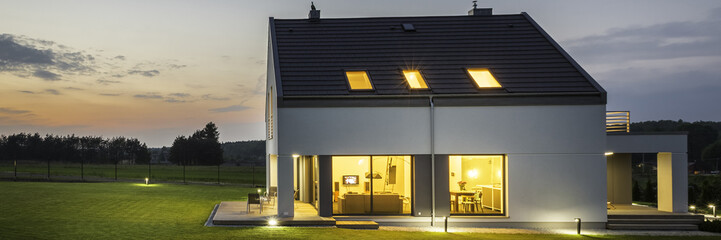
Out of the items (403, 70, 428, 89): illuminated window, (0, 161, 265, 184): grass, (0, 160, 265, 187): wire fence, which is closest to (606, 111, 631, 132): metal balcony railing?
(403, 70, 428, 89): illuminated window

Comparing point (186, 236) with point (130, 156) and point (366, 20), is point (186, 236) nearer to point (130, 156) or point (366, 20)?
point (366, 20)

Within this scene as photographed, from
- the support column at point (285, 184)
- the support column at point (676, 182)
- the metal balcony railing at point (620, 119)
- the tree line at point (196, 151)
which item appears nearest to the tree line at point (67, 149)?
the tree line at point (196, 151)

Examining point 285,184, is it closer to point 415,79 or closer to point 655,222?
point 415,79

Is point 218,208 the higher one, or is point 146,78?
point 146,78

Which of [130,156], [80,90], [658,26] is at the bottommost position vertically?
[130,156]

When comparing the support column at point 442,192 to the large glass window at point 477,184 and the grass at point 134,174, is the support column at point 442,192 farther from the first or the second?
the grass at point 134,174

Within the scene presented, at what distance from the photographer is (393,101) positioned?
47.0 ft

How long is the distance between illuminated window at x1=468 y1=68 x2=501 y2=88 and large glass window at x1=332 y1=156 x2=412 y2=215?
9.46ft

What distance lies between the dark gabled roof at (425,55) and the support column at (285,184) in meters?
1.78

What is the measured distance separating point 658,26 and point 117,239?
2793cm

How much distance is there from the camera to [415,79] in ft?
49.2

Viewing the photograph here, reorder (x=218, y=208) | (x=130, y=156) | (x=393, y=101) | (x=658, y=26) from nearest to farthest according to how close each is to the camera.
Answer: (x=393, y=101)
(x=218, y=208)
(x=658, y=26)
(x=130, y=156)

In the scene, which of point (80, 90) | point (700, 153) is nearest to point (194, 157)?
point (80, 90)

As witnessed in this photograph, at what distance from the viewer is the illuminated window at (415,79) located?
14.7 metres
